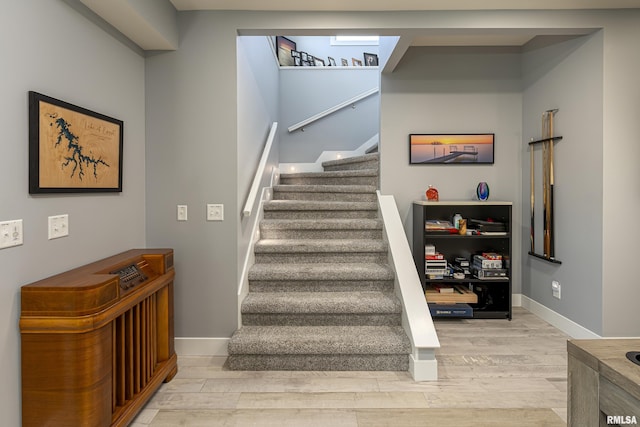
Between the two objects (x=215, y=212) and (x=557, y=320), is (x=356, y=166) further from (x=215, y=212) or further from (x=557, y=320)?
(x=557, y=320)

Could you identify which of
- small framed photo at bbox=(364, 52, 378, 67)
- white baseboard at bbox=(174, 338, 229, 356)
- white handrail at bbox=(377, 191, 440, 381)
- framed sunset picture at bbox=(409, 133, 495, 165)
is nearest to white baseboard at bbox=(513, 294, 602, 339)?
white handrail at bbox=(377, 191, 440, 381)

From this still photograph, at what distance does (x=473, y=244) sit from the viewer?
148 inches

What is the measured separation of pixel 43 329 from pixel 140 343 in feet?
1.91

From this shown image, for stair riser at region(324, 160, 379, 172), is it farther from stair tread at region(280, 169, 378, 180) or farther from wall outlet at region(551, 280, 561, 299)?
wall outlet at region(551, 280, 561, 299)

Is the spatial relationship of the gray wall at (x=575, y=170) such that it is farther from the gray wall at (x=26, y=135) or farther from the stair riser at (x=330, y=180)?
the gray wall at (x=26, y=135)

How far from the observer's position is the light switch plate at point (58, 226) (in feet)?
5.76

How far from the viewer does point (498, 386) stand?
2.28 metres

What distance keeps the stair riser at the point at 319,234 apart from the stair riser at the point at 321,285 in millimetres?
600

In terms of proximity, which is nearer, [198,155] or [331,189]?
[198,155]

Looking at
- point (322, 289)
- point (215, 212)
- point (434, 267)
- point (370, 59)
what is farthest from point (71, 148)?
point (370, 59)

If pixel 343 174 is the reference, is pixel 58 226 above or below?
below

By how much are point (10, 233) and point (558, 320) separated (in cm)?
387

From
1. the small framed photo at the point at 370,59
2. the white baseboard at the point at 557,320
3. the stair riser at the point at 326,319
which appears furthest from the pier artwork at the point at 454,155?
the small framed photo at the point at 370,59

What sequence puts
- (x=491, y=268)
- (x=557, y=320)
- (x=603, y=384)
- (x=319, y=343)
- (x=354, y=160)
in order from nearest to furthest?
1. (x=603, y=384)
2. (x=319, y=343)
3. (x=557, y=320)
4. (x=491, y=268)
5. (x=354, y=160)
